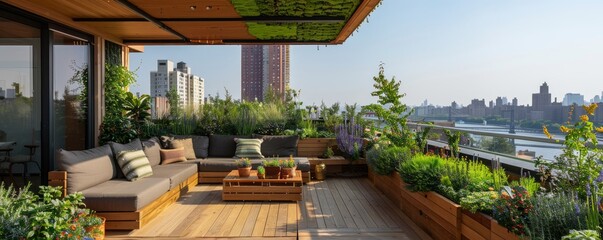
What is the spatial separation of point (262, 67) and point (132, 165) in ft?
44.7

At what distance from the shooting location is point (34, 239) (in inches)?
109

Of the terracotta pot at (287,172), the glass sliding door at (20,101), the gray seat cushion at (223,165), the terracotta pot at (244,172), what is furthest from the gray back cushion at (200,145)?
the glass sliding door at (20,101)

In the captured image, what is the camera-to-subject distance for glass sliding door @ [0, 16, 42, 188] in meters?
4.83

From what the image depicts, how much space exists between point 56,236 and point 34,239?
→ 0.13 metres

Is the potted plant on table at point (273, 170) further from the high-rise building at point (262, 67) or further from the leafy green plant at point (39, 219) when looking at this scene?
the high-rise building at point (262, 67)

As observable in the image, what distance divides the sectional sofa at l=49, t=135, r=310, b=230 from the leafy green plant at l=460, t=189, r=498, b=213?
301 cm

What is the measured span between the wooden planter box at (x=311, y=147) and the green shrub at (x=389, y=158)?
6.67 ft

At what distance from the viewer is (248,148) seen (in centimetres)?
712

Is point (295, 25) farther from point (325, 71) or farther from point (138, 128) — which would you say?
point (325, 71)

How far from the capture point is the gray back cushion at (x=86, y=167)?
429 centimetres

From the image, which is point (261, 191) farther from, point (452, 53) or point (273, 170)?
point (452, 53)

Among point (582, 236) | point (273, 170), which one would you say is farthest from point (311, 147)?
point (582, 236)

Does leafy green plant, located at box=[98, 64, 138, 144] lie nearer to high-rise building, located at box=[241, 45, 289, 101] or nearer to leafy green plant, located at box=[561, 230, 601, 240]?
leafy green plant, located at box=[561, 230, 601, 240]

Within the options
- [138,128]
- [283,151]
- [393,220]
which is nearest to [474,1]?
[283,151]
